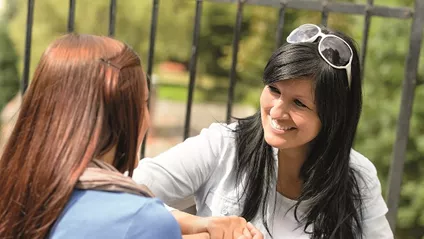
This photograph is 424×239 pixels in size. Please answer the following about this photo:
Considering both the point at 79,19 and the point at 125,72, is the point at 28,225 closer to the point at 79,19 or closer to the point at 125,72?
the point at 125,72

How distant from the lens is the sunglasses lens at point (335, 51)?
81.2 inches

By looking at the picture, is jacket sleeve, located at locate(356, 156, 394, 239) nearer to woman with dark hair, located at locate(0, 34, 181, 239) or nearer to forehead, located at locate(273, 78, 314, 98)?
forehead, located at locate(273, 78, 314, 98)

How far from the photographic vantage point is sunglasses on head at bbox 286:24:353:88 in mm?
2062

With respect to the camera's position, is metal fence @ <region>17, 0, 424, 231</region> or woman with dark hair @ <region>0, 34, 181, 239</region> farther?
metal fence @ <region>17, 0, 424, 231</region>

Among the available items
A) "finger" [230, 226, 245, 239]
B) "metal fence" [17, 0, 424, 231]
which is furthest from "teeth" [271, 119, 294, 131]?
"metal fence" [17, 0, 424, 231]

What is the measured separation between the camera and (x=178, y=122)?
40.4ft

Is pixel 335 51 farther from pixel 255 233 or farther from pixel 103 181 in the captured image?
pixel 103 181

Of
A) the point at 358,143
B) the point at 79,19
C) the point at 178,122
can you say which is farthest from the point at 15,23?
the point at 358,143

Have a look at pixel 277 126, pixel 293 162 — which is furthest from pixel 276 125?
pixel 293 162

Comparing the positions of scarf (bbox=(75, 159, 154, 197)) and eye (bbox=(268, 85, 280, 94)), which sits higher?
eye (bbox=(268, 85, 280, 94))

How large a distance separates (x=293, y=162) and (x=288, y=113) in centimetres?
27

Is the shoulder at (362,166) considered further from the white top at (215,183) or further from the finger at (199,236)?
the finger at (199,236)

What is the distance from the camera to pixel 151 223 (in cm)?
139

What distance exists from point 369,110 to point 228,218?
13.3 feet
